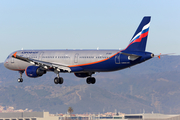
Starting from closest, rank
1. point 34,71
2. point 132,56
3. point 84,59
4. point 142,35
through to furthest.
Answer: point 132,56, point 142,35, point 34,71, point 84,59

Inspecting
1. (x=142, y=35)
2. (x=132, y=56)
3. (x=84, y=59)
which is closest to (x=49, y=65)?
(x=84, y=59)

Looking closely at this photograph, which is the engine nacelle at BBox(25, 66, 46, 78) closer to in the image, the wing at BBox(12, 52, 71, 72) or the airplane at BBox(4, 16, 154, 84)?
the airplane at BBox(4, 16, 154, 84)

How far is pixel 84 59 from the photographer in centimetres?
6475

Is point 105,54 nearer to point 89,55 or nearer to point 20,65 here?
point 89,55

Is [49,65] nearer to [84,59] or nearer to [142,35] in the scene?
[84,59]

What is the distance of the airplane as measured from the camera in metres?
59.8

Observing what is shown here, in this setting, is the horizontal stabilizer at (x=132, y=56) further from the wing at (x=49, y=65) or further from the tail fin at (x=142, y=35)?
the wing at (x=49, y=65)

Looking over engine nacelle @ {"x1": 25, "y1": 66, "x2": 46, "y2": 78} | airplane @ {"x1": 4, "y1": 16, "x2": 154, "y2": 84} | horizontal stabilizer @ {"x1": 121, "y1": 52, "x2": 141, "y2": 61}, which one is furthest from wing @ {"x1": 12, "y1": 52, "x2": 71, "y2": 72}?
horizontal stabilizer @ {"x1": 121, "y1": 52, "x2": 141, "y2": 61}

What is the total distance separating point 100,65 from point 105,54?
196cm

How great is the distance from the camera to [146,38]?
196 ft

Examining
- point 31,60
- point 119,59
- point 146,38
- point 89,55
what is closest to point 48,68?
point 31,60

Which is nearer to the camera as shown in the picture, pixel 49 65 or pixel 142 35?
pixel 142 35

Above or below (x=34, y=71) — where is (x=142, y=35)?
above

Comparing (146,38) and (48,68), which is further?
(48,68)
